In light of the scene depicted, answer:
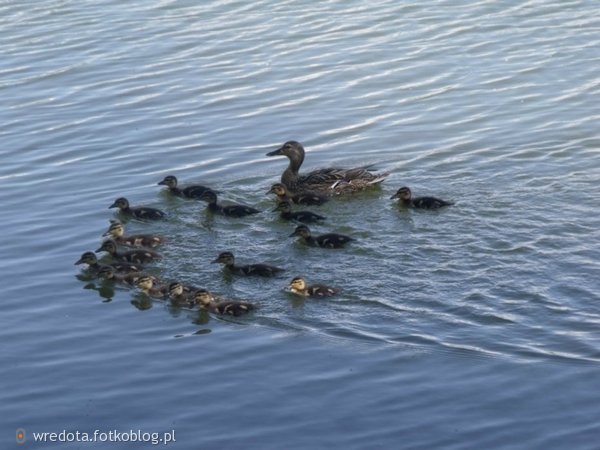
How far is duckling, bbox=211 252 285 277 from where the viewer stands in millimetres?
10492

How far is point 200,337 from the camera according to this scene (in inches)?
374

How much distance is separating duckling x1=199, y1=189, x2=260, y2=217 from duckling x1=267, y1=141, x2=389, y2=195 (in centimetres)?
63

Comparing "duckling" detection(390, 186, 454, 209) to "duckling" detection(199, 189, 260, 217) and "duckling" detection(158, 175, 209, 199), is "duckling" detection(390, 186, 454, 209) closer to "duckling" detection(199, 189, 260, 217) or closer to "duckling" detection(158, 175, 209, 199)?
"duckling" detection(199, 189, 260, 217)

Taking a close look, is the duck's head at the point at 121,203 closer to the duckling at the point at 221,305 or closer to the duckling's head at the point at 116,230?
the duckling's head at the point at 116,230

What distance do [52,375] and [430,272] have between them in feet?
9.31

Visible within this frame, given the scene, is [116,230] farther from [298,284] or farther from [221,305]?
[298,284]

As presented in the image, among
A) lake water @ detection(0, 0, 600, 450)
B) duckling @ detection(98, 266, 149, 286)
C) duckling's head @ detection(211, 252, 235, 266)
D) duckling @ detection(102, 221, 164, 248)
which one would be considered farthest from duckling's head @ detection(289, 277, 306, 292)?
duckling @ detection(102, 221, 164, 248)

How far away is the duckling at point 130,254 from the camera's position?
10961 millimetres

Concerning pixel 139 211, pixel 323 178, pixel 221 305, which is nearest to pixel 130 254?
pixel 139 211

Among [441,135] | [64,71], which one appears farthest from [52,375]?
[64,71]

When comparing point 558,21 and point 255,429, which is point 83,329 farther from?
point 558,21

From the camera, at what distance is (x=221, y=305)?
985 centimetres

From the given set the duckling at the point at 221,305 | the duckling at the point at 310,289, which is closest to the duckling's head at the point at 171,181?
the duckling at the point at 221,305

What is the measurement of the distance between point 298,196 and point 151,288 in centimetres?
227
